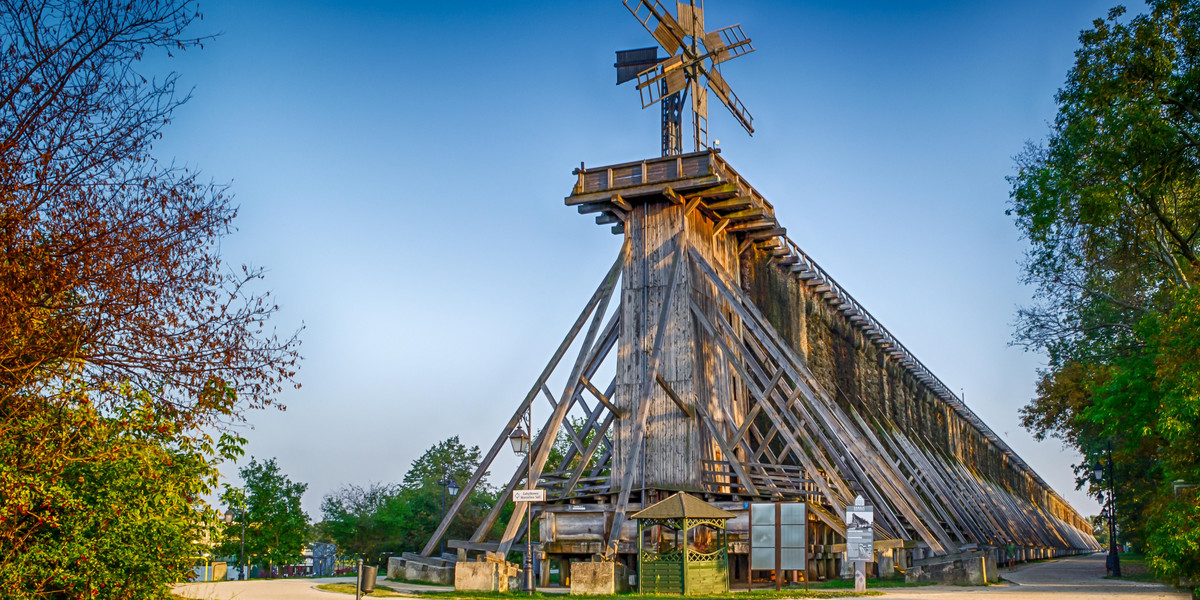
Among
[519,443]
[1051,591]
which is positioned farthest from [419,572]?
[1051,591]

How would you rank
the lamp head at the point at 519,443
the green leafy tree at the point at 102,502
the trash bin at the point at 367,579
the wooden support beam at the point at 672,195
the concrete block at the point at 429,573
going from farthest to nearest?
the wooden support beam at the point at 672,195 < the concrete block at the point at 429,573 < the lamp head at the point at 519,443 < the trash bin at the point at 367,579 < the green leafy tree at the point at 102,502

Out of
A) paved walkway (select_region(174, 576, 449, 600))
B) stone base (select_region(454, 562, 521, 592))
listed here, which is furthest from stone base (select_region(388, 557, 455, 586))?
stone base (select_region(454, 562, 521, 592))

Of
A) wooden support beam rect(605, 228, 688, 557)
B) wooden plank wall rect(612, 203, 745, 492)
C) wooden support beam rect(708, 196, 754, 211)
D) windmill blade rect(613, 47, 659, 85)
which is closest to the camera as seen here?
wooden support beam rect(605, 228, 688, 557)

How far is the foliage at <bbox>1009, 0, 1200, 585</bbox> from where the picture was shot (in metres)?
17.8

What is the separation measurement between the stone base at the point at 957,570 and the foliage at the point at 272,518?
29810 millimetres

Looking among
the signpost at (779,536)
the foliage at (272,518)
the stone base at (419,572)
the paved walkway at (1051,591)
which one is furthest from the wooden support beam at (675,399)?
the foliage at (272,518)

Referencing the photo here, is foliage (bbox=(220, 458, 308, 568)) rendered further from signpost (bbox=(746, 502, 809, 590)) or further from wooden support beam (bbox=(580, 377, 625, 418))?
signpost (bbox=(746, 502, 809, 590))

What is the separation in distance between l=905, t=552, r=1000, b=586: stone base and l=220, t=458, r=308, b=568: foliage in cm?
2981

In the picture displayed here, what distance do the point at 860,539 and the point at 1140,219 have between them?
9.93m

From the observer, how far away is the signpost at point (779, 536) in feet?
65.8

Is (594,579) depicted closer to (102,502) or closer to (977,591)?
(977,591)

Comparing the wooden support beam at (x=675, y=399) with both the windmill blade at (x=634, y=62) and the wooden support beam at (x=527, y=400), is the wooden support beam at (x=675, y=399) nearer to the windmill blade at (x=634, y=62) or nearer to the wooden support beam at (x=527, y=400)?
the wooden support beam at (x=527, y=400)

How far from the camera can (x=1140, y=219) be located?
73.3ft

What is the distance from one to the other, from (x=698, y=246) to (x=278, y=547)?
26776 mm
